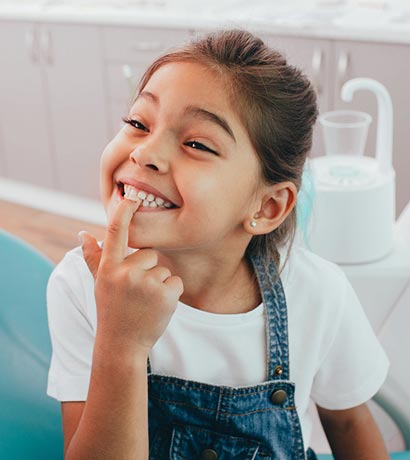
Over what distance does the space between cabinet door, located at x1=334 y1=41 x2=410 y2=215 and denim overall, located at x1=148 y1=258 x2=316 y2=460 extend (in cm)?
173

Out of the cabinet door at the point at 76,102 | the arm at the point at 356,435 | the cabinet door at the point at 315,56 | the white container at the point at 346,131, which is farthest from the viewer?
the cabinet door at the point at 76,102

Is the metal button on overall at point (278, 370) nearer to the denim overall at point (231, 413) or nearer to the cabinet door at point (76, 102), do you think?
the denim overall at point (231, 413)

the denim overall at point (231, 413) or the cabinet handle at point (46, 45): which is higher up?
the denim overall at point (231, 413)

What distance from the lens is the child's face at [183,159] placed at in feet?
3.05

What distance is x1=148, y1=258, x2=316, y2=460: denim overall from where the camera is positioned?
3.57 feet

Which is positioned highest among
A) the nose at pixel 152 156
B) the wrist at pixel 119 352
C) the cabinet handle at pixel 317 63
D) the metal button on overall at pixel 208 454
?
the nose at pixel 152 156

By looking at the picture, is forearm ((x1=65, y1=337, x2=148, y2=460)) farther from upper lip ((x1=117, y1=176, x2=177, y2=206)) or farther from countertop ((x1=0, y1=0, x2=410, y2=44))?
countertop ((x1=0, y1=0, x2=410, y2=44))

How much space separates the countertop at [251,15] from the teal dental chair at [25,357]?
139 centimetres

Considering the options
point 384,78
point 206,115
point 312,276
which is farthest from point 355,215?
point 384,78

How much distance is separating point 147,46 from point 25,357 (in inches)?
84.8

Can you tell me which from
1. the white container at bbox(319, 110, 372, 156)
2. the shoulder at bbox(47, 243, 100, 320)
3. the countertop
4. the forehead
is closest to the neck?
the shoulder at bbox(47, 243, 100, 320)

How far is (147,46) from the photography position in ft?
10.3

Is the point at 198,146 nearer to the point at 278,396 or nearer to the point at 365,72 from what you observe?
the point at 278,396

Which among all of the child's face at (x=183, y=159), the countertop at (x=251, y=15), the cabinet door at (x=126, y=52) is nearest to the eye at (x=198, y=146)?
the child's face at (x=183, y=159)
